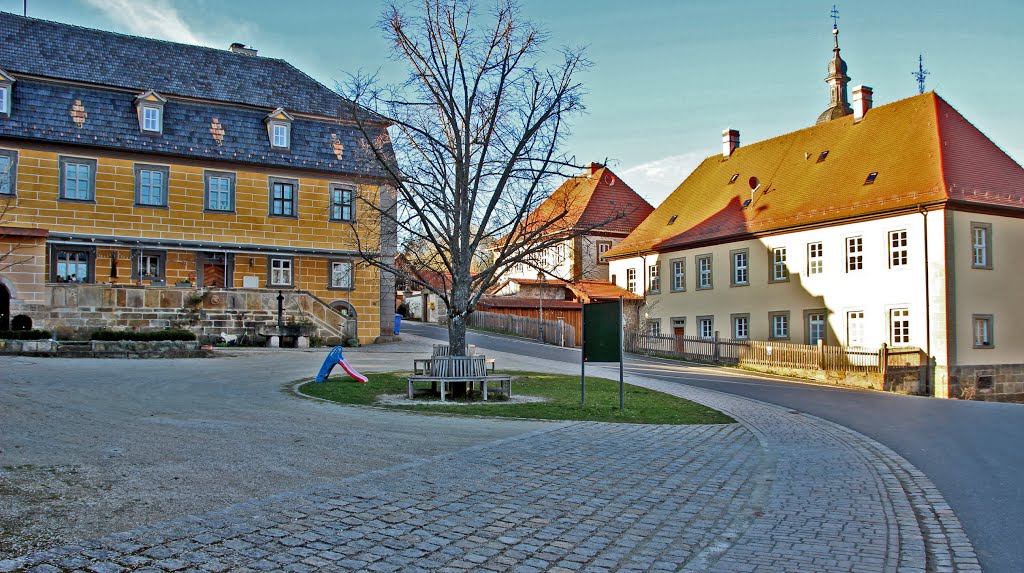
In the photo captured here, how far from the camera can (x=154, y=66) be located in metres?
33.8

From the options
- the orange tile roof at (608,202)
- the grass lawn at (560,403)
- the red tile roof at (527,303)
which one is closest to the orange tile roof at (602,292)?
the red tile roof at (527,303)

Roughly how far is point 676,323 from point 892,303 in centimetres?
1421

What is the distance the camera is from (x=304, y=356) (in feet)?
87.0

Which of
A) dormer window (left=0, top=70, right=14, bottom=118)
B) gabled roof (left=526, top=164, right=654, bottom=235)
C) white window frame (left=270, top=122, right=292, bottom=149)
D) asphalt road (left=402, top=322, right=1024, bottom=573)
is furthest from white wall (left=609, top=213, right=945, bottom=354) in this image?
dormer window (left=0, top=70, right=14, bottom=118)

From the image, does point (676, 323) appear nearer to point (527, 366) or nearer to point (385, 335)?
point (385, 335)

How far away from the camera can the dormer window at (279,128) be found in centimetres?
3391

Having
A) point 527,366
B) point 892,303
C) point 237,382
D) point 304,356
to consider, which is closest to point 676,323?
point 892,303

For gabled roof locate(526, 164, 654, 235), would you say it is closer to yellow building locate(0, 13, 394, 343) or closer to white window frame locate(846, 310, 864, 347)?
white window frame locate(846, 310, 864, 347)

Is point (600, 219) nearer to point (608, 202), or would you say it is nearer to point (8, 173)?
point (608, 202)

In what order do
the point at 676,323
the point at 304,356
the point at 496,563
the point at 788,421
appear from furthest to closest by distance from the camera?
the point at 676,323, the point at 304,356, the point at 788,421, the point at 496,563

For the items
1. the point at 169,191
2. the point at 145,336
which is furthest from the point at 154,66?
the point at 145,336

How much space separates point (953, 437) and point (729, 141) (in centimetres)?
3869

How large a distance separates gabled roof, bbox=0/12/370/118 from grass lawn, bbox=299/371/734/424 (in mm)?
16637

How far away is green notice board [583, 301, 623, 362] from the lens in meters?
14.5
